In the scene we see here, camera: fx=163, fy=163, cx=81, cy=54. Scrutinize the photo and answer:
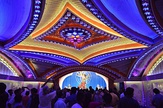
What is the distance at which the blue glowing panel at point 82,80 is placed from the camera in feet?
60.5

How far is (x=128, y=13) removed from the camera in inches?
285

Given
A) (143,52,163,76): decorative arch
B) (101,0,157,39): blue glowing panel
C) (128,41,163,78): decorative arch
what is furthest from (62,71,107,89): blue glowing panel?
(101,0,157,39): blue glowing panel

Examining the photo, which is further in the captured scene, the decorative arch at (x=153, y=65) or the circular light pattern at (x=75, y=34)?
the decorative arch at (x=153, y=65)

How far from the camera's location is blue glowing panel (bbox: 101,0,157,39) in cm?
661

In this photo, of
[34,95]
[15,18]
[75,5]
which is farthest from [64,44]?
[34,95]

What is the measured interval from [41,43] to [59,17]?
14.2 ft

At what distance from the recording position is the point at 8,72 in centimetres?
1386

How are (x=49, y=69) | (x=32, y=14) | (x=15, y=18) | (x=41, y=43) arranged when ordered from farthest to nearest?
(x=49, y=69) < (x=41, y=43) < (x=15, y=18) < (x=32, y=14)

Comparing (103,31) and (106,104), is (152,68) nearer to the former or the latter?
(103,31)

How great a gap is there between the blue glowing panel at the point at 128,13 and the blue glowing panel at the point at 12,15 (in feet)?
10.8

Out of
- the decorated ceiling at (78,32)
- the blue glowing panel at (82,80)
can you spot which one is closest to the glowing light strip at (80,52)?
the decorated ceiling at (78,32)

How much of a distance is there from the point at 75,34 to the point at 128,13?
4871 millimetres

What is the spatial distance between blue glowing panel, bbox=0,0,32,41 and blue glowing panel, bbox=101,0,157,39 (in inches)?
130

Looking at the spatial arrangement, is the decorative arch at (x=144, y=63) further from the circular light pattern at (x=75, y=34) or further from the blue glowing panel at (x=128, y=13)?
the circular light pattern at (x=75, y=34)
